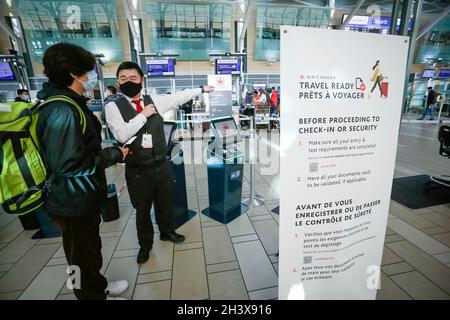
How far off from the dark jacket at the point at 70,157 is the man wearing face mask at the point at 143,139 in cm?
39

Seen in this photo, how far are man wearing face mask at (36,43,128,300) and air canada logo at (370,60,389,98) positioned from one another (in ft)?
4.72

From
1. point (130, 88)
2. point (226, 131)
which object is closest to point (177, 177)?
point (226, 131)

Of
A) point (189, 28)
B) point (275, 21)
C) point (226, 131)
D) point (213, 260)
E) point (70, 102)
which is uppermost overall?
point (275, 21)

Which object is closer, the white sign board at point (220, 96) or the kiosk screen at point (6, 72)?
the white sign board at point (220, 96)

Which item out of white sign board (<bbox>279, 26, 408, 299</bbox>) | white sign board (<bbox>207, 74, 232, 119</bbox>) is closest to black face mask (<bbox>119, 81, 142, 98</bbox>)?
white sign board (<bbox>279, 26, 408, 299</bbox>)

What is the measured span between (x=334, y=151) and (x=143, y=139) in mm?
1372

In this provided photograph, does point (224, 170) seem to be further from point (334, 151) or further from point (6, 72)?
point (6, 72)

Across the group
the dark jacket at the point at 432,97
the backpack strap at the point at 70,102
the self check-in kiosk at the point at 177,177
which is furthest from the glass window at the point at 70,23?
the dark jacket at the point at 432,97

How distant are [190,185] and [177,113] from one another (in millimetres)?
5871

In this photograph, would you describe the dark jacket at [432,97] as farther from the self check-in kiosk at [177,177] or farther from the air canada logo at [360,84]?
the air canada logo at [360,84]

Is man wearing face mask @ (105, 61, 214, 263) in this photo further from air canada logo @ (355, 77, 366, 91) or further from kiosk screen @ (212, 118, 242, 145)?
air canada logo @ (355, 77, 366, 91)

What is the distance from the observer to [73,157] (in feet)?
3.77

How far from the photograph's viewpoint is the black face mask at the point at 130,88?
1796 millimetres
